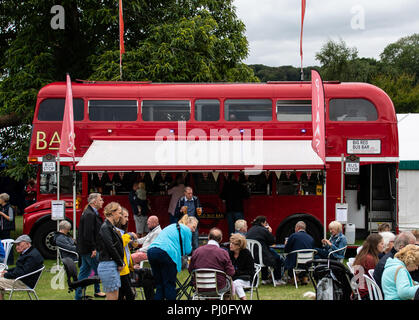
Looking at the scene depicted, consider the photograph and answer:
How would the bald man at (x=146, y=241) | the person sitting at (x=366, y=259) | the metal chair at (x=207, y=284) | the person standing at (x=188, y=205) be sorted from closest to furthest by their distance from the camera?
the metal chair at (x=207, y=284) < the person sitting at (x=366, y=259) < the bald man at (x=146, y=241) < the person standing at (x=188, y=205)

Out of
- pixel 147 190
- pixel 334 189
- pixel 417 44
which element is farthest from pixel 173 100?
pixel 417 44

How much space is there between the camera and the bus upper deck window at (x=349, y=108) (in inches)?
563

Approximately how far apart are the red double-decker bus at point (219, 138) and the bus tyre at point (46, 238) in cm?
2

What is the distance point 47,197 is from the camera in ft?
47.6

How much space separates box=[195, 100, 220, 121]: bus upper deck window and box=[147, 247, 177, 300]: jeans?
7.02 metres

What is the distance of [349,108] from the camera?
1432 centimetres

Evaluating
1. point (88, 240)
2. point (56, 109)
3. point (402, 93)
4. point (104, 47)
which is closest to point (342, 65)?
point (402, 93)

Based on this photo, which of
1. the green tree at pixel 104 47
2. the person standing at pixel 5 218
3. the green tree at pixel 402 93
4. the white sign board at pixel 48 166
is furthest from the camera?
Result: the green tree at pixel 402 93

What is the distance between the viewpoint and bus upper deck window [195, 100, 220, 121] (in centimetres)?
1441

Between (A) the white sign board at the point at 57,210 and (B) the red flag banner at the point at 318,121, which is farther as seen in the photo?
(A) the white sign board at the point at 57,210

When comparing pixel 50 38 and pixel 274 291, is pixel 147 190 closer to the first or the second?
pixel 274 291

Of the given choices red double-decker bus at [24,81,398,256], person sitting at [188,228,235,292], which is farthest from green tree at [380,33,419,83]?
person sitting at [188,228,235,292]

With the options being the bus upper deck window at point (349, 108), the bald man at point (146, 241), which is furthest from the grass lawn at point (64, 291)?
the bus upper deck window at point (349, 108)

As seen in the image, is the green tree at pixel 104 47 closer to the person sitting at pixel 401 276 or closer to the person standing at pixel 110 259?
the person standing at pixel 110 259
